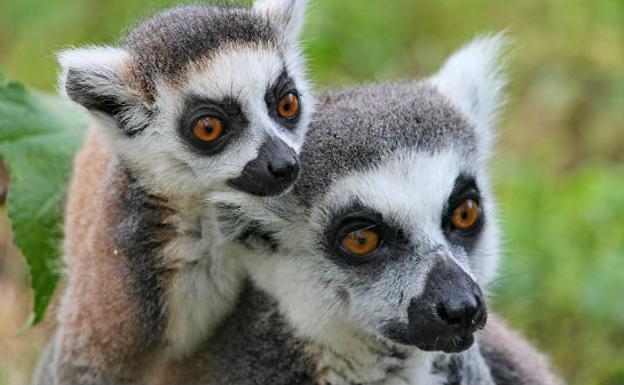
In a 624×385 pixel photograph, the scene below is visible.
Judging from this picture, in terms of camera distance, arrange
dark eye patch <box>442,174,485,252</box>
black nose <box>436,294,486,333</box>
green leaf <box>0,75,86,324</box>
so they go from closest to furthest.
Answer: black nose <box>436,294,486,333</box> < dark eye patch <box>442,174,485,252</box> < green leaf <box>0,75,86,324</box>

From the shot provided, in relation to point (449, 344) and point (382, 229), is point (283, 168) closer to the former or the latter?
point (382, 229)

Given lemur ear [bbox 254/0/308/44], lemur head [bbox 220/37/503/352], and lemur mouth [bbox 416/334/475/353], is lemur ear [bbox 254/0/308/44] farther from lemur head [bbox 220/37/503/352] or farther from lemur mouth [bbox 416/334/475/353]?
lemur mouth [bbox 416/334/475/353]

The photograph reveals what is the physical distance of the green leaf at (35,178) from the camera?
5.64 metres

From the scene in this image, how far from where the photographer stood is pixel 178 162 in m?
4.83

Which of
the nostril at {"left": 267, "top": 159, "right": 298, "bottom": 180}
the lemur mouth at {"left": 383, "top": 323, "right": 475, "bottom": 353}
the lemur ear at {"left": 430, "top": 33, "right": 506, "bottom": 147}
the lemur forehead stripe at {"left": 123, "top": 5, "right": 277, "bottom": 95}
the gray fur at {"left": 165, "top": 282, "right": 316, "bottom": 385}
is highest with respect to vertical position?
the lemur ear at {"left": 430, "top": 33, "right": 506, "bottom": 147}

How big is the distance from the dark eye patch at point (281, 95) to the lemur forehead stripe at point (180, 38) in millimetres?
232

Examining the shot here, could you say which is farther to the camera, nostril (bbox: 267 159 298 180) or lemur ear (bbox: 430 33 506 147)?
lemur ear (bbox: 430 33 506 147)

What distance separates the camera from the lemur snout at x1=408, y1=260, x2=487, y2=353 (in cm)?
436

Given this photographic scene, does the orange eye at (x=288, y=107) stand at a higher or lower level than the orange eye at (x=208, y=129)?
higher

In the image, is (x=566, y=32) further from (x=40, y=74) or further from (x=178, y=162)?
(x=178, y=162)

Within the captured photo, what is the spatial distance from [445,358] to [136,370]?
147cm

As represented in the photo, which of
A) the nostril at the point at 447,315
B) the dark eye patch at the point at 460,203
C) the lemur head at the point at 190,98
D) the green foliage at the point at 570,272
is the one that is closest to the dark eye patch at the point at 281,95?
the lemur head at the point at 190,98

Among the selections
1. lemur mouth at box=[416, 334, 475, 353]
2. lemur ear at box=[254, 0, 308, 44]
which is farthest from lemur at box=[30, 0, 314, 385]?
lemur mouth at box=[416, 334, 475, 353]

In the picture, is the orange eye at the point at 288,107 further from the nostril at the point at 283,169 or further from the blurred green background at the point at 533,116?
the blurred green background at the point at 533,116
